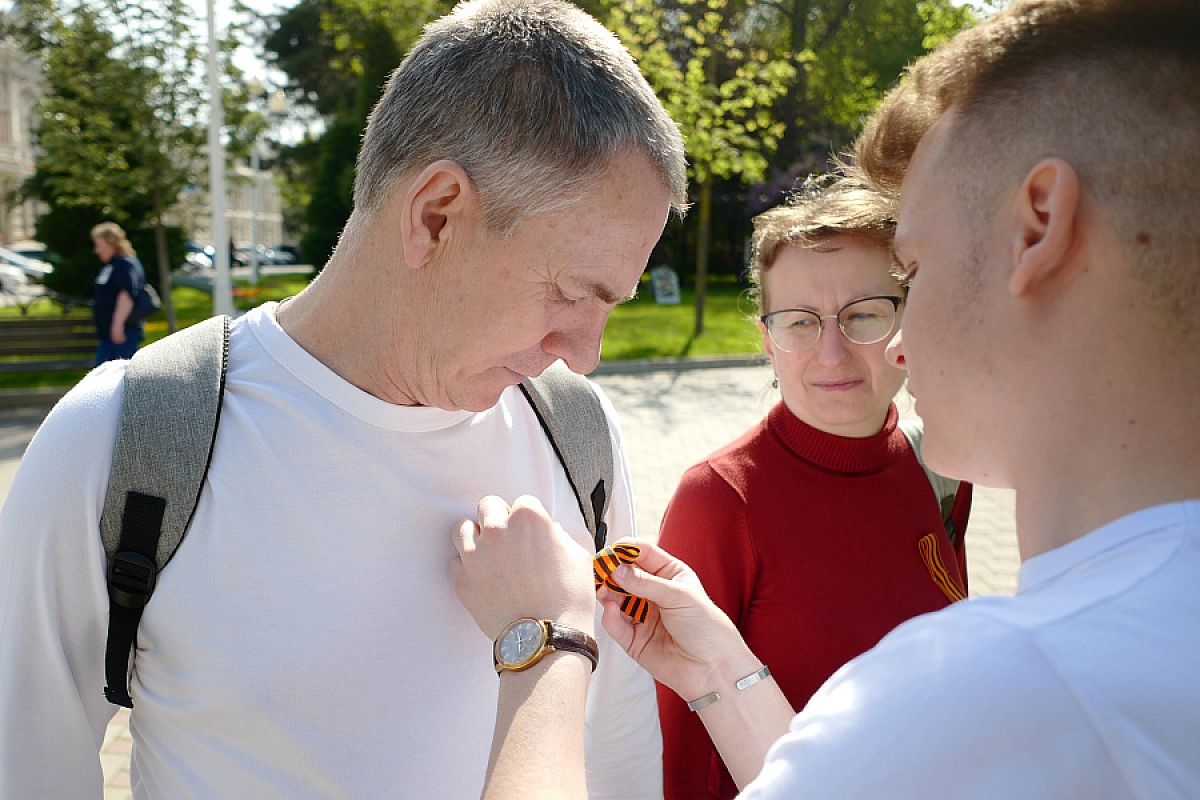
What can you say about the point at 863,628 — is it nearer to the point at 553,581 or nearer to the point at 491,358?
the point at 553,581

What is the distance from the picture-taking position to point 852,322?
2418 millimetres

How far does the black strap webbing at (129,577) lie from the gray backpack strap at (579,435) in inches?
28.8

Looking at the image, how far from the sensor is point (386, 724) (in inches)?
63.0

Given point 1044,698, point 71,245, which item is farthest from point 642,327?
point 1044,698

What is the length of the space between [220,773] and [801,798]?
1.06 m

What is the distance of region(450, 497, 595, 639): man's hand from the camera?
4.85 ft

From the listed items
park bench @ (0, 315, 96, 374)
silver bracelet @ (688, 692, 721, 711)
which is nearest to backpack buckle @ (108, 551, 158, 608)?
silver bracelet @ (688, 692, 721, 711)

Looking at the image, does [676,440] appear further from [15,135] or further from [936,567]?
[15,135]

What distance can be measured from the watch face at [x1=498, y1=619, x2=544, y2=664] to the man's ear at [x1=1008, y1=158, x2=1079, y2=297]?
2.67 ft

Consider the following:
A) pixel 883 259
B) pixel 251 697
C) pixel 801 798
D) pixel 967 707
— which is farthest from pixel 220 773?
pixel 883 259

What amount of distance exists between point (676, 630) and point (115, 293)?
10196mm

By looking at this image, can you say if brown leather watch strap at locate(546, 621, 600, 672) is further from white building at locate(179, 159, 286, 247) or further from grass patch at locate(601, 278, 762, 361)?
white building at locate(179, 159, 286, 247)

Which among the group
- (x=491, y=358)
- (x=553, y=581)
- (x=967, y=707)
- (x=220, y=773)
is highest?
(x=491, y=358)

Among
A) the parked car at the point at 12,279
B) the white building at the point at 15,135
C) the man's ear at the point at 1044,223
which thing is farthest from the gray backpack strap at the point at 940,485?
the white building at the point at 15,135
